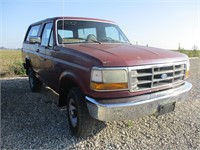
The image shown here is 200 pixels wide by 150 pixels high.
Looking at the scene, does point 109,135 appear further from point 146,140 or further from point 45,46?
point 45,46

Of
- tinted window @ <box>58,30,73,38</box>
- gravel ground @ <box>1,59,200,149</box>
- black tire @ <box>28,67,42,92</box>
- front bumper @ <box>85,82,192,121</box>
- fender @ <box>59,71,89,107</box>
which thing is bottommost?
gravel ground @ <box>1,59,200,149</box>

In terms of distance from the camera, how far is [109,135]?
3490 millimetres

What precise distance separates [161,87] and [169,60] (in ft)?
1.43

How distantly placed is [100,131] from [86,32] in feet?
6.74

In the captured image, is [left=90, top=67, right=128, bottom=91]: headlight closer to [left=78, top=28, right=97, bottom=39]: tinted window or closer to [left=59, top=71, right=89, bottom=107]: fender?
[left=59, top=71, right=89, bottom=107]: fender

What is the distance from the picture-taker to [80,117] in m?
3.16

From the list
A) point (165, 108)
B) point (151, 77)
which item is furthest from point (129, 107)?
point (165, 108)

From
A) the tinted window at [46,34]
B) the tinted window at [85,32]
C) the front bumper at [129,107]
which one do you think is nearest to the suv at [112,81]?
the front bumper at [129,107]

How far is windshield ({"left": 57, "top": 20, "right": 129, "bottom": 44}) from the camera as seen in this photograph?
4.24 m

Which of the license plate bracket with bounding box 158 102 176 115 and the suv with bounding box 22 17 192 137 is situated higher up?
the suv with bounding box 22 17 192 137

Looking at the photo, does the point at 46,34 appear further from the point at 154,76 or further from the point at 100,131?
the point at 154,76

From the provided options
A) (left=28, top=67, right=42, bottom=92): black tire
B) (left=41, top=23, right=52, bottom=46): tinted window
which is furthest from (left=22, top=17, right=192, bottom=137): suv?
(left=28, top=67, right=42, bottom=92): black tire

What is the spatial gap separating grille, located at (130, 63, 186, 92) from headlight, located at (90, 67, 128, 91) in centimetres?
12

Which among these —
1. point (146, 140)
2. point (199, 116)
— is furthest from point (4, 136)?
point (199, 116)
